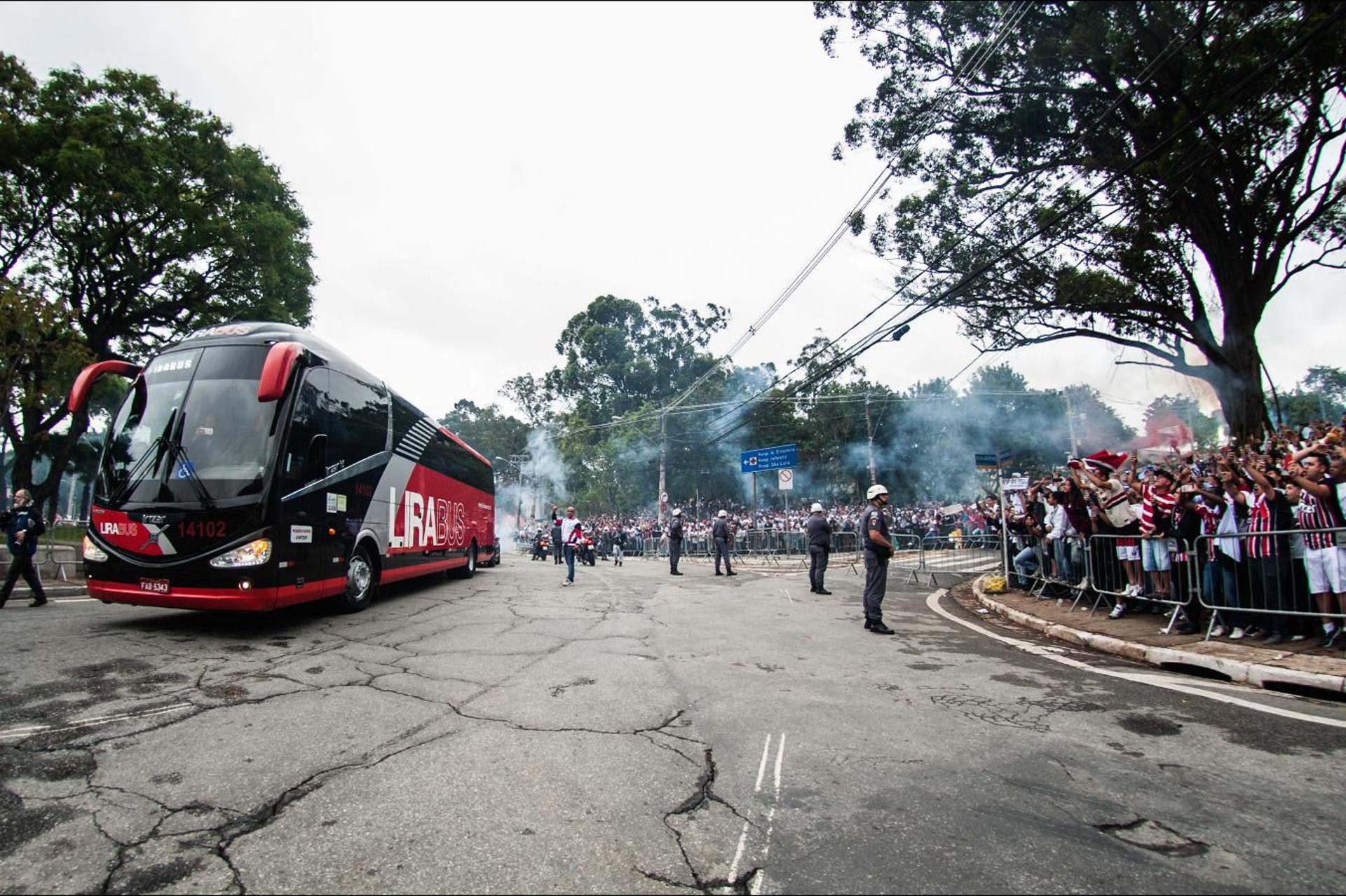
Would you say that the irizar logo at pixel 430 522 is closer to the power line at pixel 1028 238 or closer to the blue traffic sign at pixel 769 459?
the power line at pixel 1028 238

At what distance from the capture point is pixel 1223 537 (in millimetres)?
6523

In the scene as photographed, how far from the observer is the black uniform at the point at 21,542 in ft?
27.7

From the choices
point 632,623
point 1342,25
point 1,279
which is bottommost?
point 632,623

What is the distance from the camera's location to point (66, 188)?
15875 mm

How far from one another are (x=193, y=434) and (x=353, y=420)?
6.47 ft

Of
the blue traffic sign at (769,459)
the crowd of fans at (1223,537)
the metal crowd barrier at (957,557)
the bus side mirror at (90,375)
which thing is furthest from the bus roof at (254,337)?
the blue traffic sign at (769,459)

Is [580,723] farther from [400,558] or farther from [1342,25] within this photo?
[1342,25]

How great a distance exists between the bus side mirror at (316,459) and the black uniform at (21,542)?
456 cm

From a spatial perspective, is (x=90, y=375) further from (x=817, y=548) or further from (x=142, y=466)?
(x=817, y=548)

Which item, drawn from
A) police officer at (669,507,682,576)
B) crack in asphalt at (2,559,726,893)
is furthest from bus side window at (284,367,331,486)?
police officer at (669,507,682,576)

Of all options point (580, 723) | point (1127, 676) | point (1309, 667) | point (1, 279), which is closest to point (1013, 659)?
point (1127, 676)

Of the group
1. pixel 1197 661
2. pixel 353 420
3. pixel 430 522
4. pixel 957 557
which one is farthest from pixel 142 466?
pixel 957 557

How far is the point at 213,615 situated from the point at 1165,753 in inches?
369

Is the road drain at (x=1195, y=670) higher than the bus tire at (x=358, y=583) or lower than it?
lower
